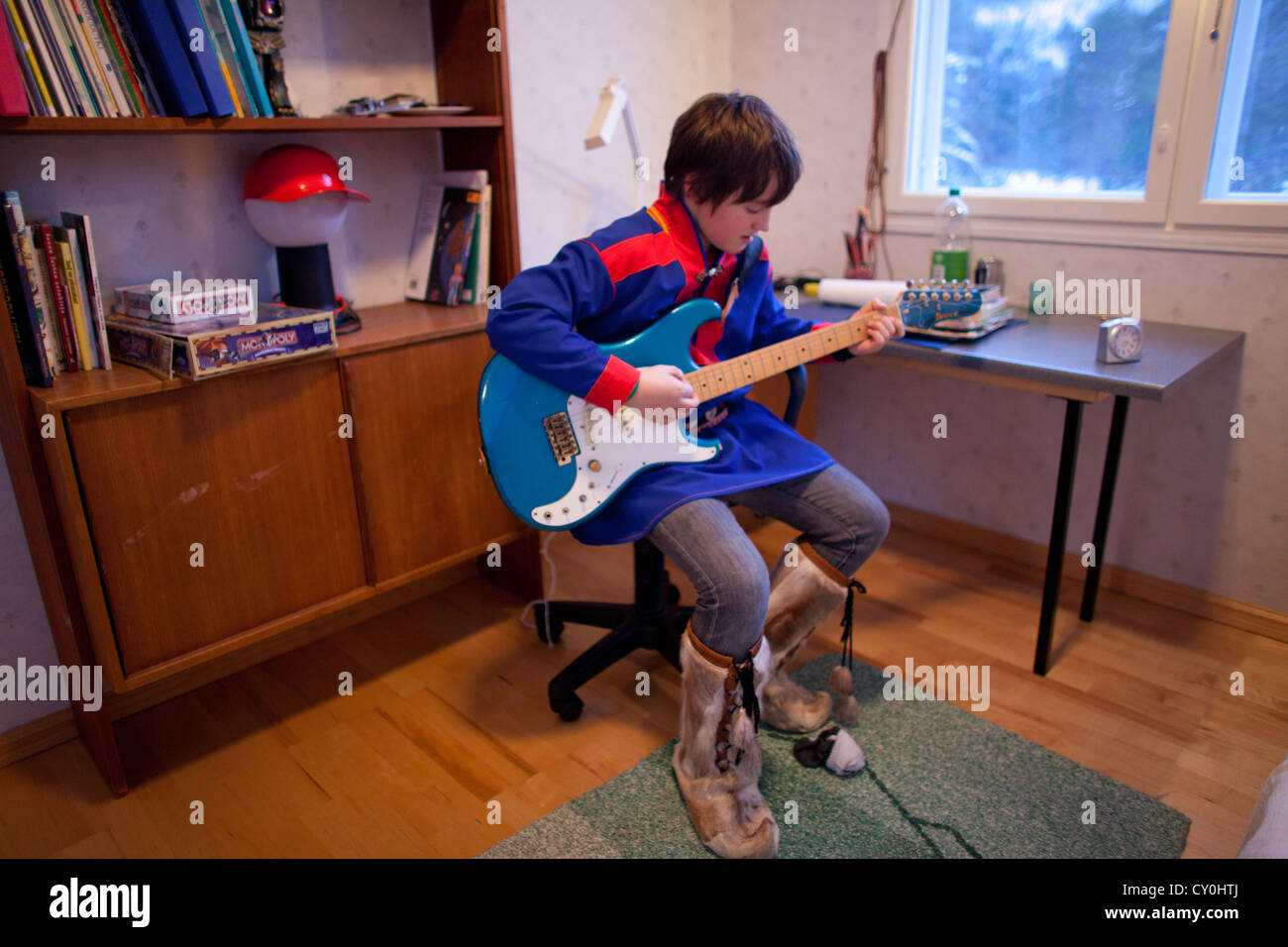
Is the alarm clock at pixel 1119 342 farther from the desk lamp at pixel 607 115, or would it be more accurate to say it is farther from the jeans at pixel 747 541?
the desk lamp at pixel 607 115

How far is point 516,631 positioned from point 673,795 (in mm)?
681

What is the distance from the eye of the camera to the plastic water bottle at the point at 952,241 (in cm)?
225

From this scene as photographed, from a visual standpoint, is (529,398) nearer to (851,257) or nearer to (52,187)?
(52,187)

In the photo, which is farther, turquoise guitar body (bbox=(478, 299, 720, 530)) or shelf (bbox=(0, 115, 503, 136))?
turquoise guitar body (bbox=(478, 299, 720, 530))

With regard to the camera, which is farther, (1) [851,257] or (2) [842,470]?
(1) [851,257]

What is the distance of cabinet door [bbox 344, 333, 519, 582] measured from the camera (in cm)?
176

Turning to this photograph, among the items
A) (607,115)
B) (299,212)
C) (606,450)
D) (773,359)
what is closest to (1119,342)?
(773,359)

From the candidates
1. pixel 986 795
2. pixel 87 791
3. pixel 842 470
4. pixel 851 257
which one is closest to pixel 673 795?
pixel 986 795

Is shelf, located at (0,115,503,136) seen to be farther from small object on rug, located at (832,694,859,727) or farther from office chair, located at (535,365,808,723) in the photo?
small object on rug, located at (832,694,859,727)

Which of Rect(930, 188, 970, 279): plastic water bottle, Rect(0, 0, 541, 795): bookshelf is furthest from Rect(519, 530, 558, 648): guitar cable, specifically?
Rect(930, 188, 970, 279): plastic water bottle

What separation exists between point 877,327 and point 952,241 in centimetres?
78

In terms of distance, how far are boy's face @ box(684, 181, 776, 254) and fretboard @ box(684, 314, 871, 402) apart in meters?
0.20

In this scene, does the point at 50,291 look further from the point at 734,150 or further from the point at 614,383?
the point at 734,150
